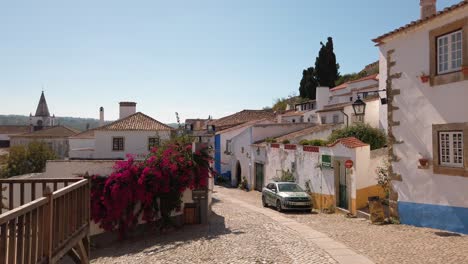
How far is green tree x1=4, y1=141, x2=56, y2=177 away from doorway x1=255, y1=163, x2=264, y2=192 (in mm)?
27414

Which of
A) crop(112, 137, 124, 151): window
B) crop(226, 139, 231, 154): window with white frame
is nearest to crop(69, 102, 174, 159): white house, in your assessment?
crop(112, 137, 124, 151): window

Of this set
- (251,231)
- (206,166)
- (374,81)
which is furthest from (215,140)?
(251,231)

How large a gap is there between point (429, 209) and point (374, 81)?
33958 millimetres

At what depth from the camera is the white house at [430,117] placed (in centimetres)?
1248

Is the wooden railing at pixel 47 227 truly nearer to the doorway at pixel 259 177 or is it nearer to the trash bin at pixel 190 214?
the trash bin at pixel 190 214

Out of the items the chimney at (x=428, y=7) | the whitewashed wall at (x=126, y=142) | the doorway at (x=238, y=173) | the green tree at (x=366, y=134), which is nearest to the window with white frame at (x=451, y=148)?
the chimney at (x=428, y=7)

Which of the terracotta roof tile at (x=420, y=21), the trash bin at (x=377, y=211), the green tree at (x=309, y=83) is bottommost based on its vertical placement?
the trash bin at (x=377, y=211)

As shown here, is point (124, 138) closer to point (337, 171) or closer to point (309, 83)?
point (337, 171)

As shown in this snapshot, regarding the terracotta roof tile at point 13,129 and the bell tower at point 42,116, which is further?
the bell tower at point 42,116

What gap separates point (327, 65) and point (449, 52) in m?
47.4

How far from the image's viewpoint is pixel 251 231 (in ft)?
48.5

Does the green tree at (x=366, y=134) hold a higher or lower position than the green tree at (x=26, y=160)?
higher

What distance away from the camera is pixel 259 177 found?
106 feet

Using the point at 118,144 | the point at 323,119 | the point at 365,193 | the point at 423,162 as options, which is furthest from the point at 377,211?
the point at 118,144
